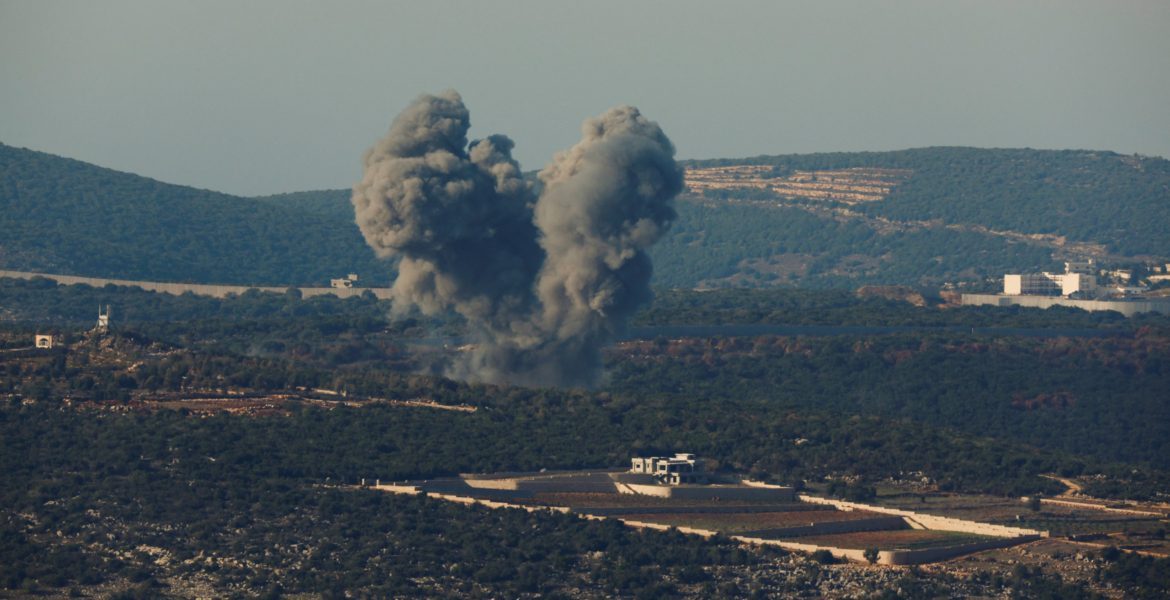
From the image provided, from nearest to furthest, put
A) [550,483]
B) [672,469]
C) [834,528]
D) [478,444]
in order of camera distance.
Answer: [834,528] < [550,483] < [672,469] < [478,444]

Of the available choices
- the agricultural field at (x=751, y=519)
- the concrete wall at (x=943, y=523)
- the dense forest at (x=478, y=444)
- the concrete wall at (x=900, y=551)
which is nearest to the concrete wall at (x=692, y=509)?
the agricultural field at (x=751, y=519)

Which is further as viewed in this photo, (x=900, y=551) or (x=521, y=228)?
(x=521, y=228)

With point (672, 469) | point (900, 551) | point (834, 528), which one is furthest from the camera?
point (672, 469)

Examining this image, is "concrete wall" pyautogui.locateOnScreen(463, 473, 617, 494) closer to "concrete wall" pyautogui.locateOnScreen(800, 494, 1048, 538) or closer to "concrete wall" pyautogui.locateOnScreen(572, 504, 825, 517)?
"concrete wall" pyautogui.locateOnScreen(572, 504, 825, 517)

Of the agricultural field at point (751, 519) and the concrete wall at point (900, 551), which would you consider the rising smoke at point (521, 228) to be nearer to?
the agricultural field at point (751, 519)

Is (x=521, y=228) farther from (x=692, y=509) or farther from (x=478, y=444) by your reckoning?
(x=692, y=509)

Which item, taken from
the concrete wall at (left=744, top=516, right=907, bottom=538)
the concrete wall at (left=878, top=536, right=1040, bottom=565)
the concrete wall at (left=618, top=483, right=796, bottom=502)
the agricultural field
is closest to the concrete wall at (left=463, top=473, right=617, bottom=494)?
the concrete wall at (left=618, top=483, right=796, bottom=502)

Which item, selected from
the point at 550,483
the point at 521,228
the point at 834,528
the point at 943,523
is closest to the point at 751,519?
the point at 834,528
